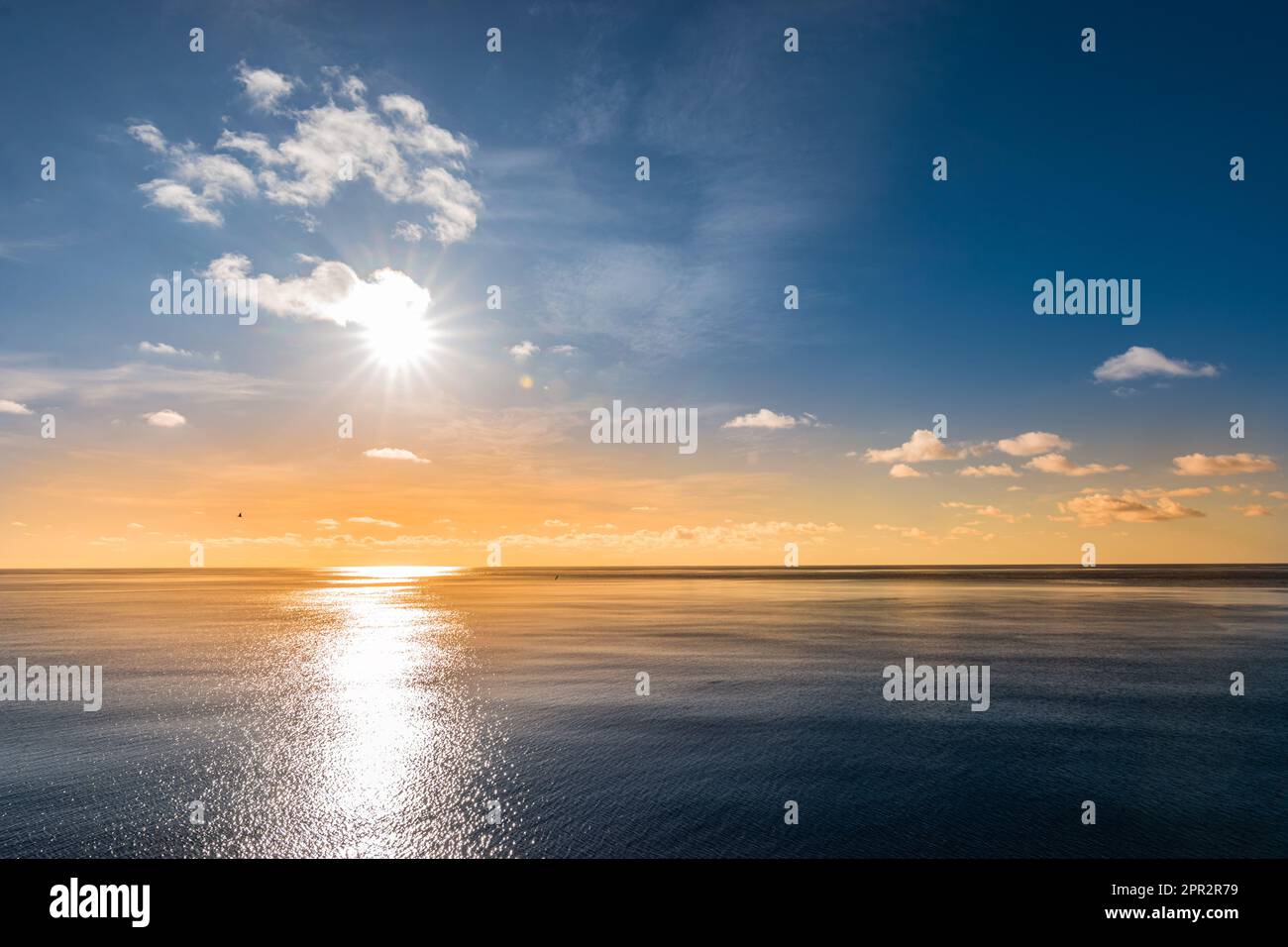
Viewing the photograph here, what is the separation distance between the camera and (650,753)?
1475 cm

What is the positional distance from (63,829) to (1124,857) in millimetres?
16419

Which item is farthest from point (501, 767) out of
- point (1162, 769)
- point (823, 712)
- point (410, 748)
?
point (1162, 769)

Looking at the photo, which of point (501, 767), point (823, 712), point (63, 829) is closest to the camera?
point (63, 829)

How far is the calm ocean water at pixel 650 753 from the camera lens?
10.7 metres

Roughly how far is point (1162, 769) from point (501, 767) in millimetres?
13258

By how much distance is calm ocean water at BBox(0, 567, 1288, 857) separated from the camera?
10.7 m

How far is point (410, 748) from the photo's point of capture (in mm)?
15305
